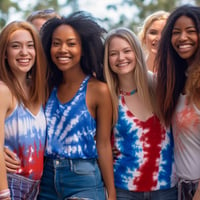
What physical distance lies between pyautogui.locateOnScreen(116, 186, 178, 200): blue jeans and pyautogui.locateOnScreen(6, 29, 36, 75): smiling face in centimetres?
132

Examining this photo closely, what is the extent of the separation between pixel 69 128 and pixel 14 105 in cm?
49

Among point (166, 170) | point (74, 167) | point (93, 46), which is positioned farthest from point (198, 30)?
point (74, 167)

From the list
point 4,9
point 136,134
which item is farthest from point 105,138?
point 4,9

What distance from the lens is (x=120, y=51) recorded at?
3535 mm

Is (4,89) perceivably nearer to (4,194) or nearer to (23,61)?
(23,61)

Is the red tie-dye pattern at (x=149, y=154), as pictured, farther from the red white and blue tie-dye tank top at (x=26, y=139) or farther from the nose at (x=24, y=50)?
the nose at (x=24, y=50)

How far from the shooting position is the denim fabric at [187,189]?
329 centimetres

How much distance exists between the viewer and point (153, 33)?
4762mm

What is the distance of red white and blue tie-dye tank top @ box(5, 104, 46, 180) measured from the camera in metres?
3.18

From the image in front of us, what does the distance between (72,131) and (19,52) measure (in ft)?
2.55

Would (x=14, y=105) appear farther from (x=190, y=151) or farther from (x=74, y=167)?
(x=190, y=151)

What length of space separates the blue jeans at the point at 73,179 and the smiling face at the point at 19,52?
0.81 metres

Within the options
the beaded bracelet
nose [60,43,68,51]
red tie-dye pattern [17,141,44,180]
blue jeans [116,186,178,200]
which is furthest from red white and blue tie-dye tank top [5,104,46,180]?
blue jeans [116,186,178,200]

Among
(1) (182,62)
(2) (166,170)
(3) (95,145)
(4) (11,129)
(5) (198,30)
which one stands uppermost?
(5) (198,30)
